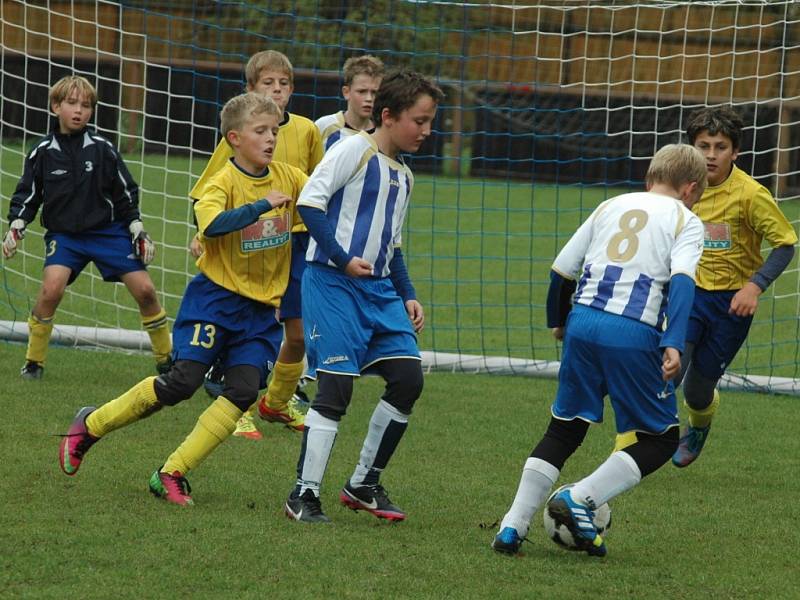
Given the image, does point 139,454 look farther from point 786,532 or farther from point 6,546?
point 786,532

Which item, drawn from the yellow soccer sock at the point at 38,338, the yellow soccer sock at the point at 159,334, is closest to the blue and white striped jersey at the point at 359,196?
the yellow soccer sock at the point at 159,334

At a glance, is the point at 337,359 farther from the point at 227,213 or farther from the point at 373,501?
the point at 227,213

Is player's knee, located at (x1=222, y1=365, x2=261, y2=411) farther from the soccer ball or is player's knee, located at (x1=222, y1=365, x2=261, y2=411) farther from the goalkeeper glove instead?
the goalkeeper glove

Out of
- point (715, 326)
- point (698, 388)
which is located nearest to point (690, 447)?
point (698, 388)

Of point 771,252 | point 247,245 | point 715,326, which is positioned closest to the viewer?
point 247,245

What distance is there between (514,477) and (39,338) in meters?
3.04

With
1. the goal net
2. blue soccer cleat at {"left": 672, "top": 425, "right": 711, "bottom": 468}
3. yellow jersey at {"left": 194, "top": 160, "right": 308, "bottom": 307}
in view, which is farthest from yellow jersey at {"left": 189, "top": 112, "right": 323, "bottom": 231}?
the goal net

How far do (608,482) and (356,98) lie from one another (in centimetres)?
291

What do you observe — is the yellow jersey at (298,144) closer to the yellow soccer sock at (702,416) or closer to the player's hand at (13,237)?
the player's hand at (13,237)

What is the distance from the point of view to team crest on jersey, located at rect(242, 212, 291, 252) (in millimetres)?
5254

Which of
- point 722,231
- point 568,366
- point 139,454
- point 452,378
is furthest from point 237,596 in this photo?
point 452,378

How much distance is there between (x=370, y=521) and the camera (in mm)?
4945

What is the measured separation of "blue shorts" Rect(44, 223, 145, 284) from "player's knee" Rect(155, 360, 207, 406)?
7.76 feet

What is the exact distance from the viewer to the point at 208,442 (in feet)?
16.7
